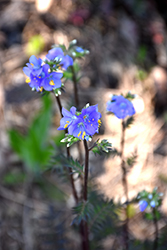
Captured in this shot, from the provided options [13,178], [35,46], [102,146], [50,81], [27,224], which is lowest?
[27,224]

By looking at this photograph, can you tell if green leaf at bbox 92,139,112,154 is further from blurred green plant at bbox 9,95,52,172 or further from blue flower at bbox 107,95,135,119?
blurred green plant at bbox 9,95,52,172

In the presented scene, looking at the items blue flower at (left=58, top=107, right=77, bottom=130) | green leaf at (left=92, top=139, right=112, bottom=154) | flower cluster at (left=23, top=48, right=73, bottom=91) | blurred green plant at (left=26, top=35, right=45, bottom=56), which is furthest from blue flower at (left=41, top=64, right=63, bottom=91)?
blurred green plant at (left=26, top=35, right=45, bottom=56)

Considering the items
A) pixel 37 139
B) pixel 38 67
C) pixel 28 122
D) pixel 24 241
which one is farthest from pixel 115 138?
pixel 38 67

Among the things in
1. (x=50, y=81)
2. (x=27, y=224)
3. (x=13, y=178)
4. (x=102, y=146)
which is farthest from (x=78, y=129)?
(x=13, y=178)

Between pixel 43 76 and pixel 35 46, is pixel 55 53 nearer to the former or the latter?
pixel 43 76

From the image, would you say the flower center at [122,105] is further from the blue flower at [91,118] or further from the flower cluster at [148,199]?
the flower cluster at [148,199]
